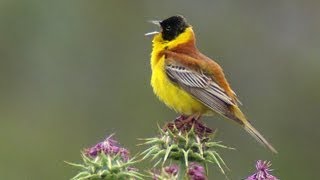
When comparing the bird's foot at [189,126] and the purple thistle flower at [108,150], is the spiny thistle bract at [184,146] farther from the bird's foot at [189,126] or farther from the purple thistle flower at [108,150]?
the purple thistle flower at [108,150]

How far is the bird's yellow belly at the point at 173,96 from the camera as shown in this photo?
11297mm

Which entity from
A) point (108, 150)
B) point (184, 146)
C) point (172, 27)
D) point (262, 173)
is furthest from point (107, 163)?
point (172, 27)

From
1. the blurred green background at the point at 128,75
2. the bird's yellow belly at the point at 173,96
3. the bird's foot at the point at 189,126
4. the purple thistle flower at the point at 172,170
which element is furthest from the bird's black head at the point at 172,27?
the blurred green background at the point at 128,75

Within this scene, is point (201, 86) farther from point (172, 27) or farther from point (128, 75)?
point (128, 75)

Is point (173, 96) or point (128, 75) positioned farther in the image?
point (128, 75)

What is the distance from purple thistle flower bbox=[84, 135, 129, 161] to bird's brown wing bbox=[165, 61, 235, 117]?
5.68 ft

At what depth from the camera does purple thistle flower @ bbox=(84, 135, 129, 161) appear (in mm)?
9570

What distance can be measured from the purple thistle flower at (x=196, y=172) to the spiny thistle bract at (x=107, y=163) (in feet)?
1.36

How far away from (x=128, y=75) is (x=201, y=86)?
50.6 feet

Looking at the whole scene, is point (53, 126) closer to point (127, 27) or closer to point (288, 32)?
point (127, 27)

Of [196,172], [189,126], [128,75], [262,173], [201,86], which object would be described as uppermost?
[128,75]

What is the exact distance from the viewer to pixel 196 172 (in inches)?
375

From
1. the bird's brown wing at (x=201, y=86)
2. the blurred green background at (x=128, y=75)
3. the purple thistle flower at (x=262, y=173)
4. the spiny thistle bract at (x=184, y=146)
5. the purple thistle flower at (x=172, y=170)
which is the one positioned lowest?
the purple thistle flower at (x=262, y=173)

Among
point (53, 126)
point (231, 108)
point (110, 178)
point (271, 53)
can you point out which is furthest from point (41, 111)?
point (110, 178)
